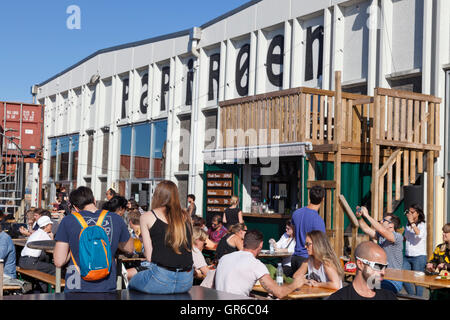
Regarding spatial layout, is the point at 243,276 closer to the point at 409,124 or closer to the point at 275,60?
the point at 409,124

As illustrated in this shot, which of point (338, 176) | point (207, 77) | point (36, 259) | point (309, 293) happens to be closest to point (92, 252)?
point (309, 293)

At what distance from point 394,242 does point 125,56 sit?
18805 mm

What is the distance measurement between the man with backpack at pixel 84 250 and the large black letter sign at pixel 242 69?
1355 centimetres

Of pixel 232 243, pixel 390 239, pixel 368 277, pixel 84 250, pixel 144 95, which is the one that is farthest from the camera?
pixel 144 95

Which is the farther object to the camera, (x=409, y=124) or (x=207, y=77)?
(x=207, y=77)

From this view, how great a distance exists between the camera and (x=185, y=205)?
21781 mm

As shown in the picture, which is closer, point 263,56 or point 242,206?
point 242,206

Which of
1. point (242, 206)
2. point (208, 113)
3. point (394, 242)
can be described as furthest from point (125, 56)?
point (394, 242)

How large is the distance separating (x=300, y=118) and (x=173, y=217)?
330 inches

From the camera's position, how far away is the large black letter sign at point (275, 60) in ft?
57.0

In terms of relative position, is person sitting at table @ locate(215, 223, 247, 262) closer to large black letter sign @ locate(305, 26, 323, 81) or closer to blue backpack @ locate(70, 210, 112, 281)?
blue backpack @ locate(70, 210, 112, 281)

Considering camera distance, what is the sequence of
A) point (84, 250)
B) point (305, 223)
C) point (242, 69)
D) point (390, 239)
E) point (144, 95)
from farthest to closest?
point (144, 95), point (242, 69), point (390, 239), point (305, 223), point (84, 250)

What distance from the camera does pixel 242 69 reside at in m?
18.9
